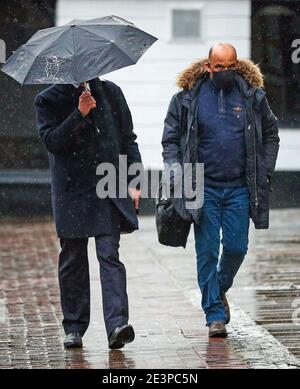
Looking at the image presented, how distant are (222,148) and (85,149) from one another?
918 mm

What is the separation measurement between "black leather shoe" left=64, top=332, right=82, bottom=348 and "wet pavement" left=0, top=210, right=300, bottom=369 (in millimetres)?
69

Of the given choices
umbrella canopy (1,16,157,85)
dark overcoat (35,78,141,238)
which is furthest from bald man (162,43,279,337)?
umbrella canopy (1,16,157,85)

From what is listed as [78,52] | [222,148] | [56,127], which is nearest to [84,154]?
[56,127]

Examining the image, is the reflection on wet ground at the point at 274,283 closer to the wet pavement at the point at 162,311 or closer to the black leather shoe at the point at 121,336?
the wet pavement at the point at 162,311

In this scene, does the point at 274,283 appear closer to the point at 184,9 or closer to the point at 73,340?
the point at 73,340

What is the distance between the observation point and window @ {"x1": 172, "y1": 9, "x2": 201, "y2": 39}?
17906mm

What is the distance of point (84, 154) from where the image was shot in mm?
8055

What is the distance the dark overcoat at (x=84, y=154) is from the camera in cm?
804

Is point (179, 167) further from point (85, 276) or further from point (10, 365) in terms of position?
point (10, 365)

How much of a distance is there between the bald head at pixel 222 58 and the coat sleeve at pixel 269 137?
0.33m

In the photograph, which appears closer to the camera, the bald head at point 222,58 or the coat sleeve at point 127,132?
the coat sleeve at point 127,132

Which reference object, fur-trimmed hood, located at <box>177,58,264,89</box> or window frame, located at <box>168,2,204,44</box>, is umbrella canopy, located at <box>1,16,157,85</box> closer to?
fur-trimmed hood, located at <box>177,58,264,89</box>

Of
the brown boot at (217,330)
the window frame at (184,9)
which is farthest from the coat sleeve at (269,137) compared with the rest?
the window frame at (184,9)
